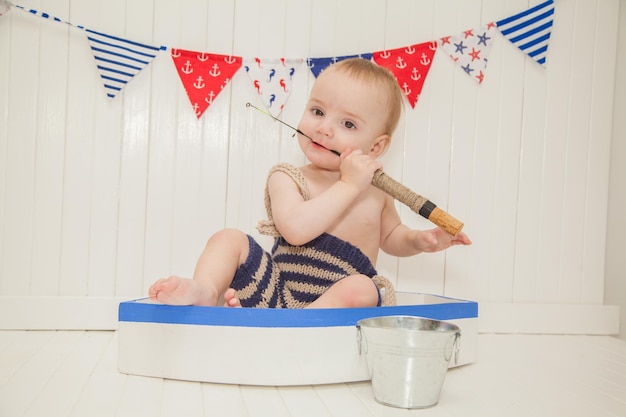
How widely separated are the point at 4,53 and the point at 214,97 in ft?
2.03

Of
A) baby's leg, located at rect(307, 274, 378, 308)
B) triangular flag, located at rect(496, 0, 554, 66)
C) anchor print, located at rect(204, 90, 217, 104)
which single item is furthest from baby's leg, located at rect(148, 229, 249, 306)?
triangular flag, located at rect(496, 0, 554, 66)

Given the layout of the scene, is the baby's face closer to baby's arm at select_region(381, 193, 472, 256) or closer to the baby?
the baby

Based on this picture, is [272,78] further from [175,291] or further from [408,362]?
[408,362]

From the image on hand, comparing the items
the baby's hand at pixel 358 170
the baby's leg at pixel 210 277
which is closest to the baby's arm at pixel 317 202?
the baby's hand at pixel 358 170

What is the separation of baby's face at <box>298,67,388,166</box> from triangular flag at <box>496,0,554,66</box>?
27.4 inches

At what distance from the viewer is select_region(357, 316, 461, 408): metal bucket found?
1.11m

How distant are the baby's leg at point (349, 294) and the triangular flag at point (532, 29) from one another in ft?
3.65

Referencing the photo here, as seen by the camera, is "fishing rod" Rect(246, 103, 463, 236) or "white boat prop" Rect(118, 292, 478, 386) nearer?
"white boat prop" Rect(118, 292, 478, 386)

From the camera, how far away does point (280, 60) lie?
1938 mm

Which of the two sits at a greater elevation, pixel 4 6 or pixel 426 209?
pixel 4 6

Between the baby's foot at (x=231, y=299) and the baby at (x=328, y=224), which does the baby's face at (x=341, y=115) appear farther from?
the baby's foot at (x=231, y=299)

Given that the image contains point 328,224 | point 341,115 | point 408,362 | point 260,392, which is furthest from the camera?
point 341,115

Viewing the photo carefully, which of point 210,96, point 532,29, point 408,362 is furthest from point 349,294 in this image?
point 532,29

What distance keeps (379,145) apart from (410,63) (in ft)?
1.48
